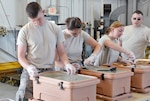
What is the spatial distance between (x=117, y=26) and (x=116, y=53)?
0.88 feet

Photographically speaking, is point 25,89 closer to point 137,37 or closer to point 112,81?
point 112,81

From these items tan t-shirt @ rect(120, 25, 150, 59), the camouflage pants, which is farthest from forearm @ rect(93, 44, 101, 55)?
tan t-shirt @ rect(120, 25, 150, 59)

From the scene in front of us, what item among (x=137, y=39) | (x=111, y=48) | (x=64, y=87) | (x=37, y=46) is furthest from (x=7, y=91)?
(x=64, y=87)

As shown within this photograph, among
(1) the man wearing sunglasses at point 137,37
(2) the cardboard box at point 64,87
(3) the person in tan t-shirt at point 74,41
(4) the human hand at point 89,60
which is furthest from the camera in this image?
(1) the man wearing sunglasses at point 137,37

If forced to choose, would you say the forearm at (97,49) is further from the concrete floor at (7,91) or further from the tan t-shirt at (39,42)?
the concrete floor at (7,91)

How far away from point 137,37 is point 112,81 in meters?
1.61

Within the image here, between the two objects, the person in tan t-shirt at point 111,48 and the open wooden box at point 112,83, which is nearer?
the open wooden box at point 112,83

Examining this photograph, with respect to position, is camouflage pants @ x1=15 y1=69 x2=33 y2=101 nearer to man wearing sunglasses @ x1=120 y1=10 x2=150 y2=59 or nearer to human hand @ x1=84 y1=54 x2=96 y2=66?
human hand @ x1=84 y1=54 x2=96 y2=66

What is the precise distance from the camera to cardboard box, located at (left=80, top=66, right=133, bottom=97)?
1.74 m

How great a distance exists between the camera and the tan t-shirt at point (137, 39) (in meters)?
3.20

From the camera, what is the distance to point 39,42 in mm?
1859

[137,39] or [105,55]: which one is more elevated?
[137,39]

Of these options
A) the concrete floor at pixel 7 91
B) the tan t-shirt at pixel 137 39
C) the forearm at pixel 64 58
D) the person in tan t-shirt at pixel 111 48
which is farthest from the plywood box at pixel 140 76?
the concrete floor at pixel 7 91

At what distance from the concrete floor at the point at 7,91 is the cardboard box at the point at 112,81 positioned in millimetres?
2430
